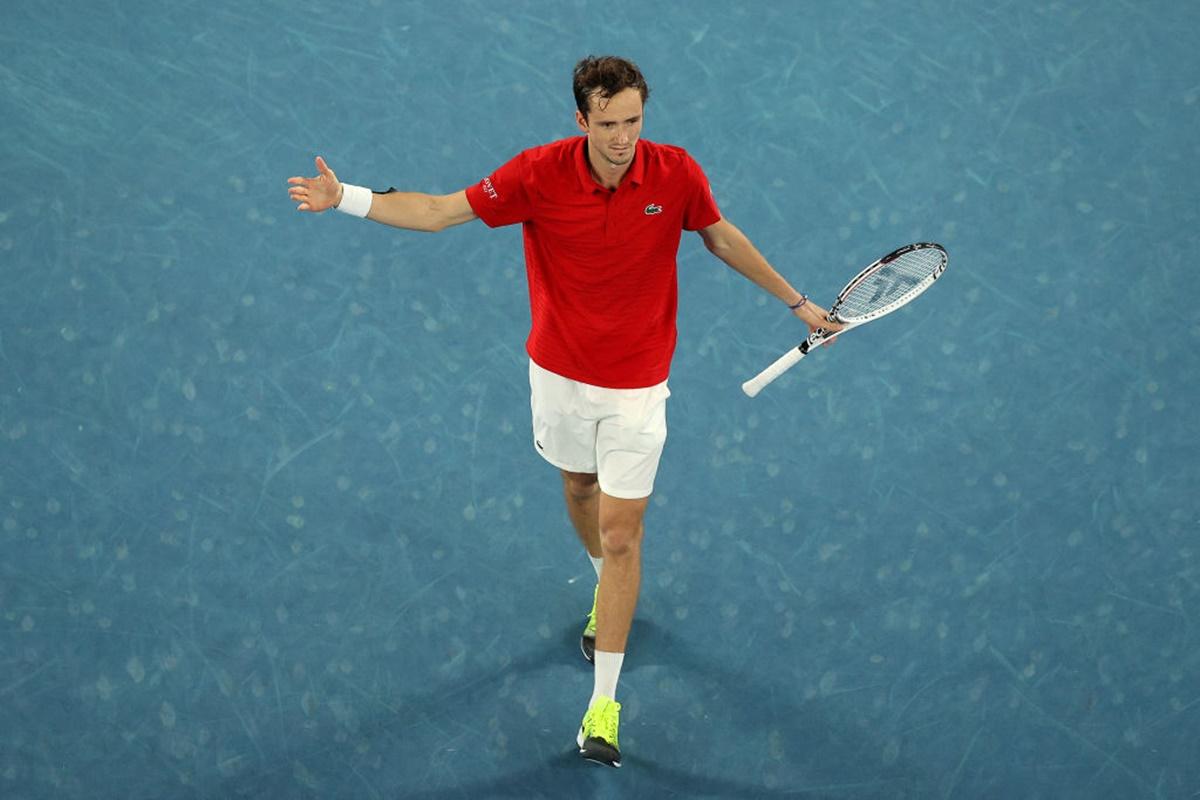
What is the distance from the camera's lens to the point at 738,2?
626 cm

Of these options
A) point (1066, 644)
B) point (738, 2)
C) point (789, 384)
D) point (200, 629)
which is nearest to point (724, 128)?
point (738, 2)

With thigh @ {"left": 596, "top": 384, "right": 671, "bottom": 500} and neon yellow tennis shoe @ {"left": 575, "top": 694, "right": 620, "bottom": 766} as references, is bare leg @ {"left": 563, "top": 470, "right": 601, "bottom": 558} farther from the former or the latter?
neon yellow tennis shoe @ {"left": 575, "top": 694, "right": 620, "bottom": 766}

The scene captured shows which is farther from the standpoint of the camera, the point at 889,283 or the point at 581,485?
the point at 581,485

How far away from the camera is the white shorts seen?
4398 millimetres

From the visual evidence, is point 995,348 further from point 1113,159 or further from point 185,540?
point 185,540

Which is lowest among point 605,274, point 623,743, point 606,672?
point 623,743

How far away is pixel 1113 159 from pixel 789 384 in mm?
1674

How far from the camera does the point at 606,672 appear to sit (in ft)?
14.7

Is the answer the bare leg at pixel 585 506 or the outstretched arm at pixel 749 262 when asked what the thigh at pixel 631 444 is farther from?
the outstretched arm at pixel 749 262

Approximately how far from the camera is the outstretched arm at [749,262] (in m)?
4.37

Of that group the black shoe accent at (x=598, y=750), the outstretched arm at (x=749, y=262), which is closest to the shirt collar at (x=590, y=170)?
the outstretched arm at (x=749, y=262)

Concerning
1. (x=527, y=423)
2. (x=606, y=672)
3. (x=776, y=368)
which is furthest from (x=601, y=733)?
(x=527, y=423)

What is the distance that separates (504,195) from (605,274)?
1.19ft

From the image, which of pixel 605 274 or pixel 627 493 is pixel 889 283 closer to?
pixel 605 274
